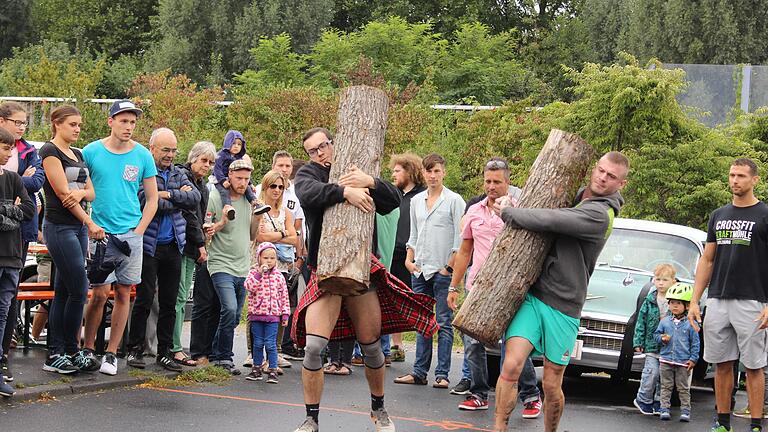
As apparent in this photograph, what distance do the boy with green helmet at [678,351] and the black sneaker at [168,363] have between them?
4.33m

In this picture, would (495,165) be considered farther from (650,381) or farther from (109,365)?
(109,365)

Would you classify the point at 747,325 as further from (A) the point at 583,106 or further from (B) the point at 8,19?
(B) the point at 8,19

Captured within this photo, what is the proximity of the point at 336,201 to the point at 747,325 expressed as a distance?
3674mm

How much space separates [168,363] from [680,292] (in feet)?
15.3

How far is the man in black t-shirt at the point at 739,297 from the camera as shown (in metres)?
9.65

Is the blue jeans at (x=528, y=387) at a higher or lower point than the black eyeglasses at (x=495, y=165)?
lower

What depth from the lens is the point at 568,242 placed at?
8141mm

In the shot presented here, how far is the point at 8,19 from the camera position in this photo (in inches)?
2292

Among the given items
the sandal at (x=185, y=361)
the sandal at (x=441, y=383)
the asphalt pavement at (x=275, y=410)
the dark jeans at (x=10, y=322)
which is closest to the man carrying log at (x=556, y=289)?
the asphalt pavement at (x=275, y=410)

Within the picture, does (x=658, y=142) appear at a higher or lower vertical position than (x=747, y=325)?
higher

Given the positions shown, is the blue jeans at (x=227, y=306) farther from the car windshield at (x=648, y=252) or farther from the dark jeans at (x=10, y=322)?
the car windshield at (x=648, y=252)

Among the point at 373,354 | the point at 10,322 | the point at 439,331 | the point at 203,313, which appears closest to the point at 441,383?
the point at 439,331

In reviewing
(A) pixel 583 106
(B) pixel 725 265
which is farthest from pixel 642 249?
(A) pixel 583 106

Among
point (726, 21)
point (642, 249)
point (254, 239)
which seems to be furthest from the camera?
point (726, 21)
